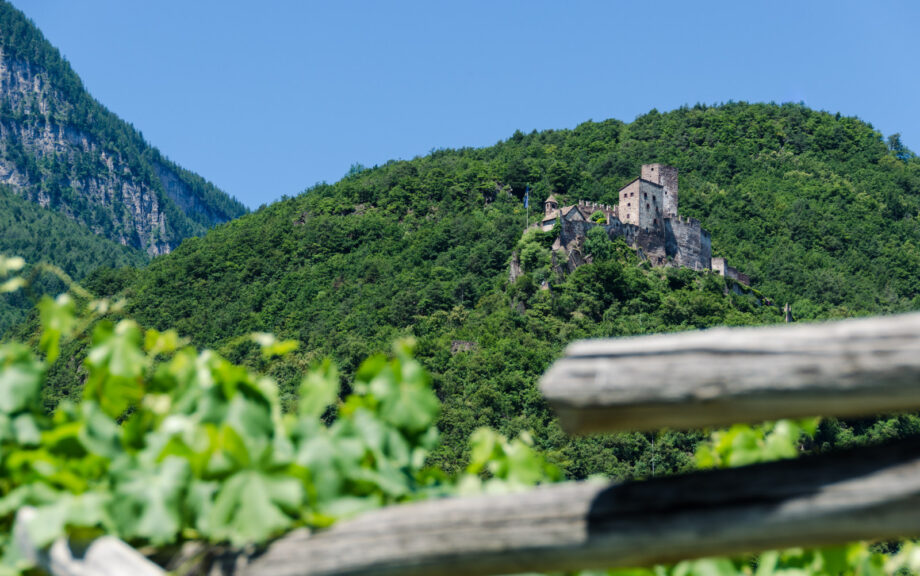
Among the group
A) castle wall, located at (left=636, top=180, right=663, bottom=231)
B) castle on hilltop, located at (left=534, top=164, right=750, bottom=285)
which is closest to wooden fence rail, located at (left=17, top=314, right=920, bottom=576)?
castle on hilltop, located at (left=534, top=164, right=750, bottom=285)

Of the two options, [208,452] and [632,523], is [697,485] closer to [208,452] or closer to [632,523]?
[632,523]

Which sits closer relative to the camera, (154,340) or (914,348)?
(914,348)

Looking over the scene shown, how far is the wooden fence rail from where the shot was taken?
1378 mm

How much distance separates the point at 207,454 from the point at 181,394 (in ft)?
0.88

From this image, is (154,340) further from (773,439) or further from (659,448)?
(659,448)

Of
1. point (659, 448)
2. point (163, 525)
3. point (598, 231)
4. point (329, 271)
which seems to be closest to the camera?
point (163, 525)

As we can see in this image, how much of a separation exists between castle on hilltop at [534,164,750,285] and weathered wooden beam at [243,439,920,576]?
149 ft

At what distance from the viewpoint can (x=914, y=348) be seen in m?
1.34

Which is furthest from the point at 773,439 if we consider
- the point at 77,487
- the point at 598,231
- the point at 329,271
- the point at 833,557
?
the point at 329,271

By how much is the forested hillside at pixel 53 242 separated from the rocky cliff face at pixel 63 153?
34.4m

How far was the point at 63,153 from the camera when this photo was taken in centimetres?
18712

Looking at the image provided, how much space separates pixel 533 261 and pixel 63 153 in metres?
162

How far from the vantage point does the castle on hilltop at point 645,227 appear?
4734 cm

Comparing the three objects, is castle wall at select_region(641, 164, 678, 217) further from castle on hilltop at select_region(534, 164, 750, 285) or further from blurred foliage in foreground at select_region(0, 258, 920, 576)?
blurred foliage in foreground at select_region(0, 258, 920, 576)
